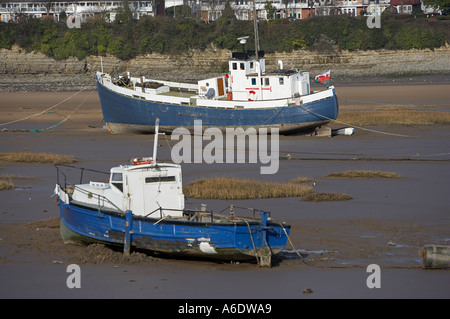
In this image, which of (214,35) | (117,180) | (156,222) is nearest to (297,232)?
(156,222)

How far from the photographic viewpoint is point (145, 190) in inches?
778

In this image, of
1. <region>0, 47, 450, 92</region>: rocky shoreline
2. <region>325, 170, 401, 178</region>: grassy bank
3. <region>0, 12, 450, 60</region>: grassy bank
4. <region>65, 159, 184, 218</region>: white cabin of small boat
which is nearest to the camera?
<region>65, 159, 184, 218</region>: white cabin of small boat

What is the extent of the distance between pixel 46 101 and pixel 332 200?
4630 cm

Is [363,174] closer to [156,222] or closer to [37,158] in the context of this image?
[156,222]

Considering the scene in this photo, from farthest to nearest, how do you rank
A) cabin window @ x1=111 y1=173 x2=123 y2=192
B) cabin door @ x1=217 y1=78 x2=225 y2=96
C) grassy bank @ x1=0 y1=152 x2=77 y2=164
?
cabin door @ x1=217 y1=78 x2=225 y2=96 → grassy bank @ x1=0 y1=152 x2=77 y2=164 → cabin window @ x1=111 y1=173 x2=123 y2=192

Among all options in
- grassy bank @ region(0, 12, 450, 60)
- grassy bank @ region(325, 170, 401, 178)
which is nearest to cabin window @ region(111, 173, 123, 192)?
grassy bank @ region(325, 170, 401, 178)

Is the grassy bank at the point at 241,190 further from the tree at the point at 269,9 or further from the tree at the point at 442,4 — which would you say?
the tree at the point at 269,9

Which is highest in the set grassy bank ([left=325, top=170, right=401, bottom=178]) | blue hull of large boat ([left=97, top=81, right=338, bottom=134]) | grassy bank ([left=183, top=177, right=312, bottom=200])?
blue hull of large boat ([left=97, top=81, right=338, bottom=134])

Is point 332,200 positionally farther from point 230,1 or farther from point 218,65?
point 230,1

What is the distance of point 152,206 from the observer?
19797 millimetres

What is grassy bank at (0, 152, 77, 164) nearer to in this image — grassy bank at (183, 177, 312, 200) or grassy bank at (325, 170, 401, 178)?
grassy bank at (183, 177, 312, 200)

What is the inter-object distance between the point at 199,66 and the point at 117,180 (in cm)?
7862

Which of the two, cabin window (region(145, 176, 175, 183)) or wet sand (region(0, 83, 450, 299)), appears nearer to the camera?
wet sand (region(0, 83, 450, 299))

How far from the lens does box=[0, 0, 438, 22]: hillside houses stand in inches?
4892
